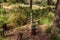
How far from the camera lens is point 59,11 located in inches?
243

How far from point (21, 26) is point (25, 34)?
3.06 ft

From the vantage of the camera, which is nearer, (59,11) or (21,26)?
(59,11)

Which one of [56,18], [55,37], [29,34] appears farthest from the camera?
[29,34]

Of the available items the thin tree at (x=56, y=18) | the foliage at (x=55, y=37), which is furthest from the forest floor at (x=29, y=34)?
the thin tree at (x=56, y=18)

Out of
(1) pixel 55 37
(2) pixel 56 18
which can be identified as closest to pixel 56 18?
(2) pixel 56 18

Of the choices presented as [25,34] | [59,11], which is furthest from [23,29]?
[59,11]

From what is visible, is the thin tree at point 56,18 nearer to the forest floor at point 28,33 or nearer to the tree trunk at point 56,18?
the tree trunk at point 56,18

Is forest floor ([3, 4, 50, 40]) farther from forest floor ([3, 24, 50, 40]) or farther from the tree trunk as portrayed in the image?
the tree trunk

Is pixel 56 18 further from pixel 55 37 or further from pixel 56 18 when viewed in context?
pixel 55 37

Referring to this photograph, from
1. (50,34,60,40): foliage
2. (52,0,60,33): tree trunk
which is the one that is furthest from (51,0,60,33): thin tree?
(50,34,60,40): foliage

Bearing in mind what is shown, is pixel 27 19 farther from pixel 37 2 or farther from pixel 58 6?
pixel 37 2

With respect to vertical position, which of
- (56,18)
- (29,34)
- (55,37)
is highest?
(56,18)

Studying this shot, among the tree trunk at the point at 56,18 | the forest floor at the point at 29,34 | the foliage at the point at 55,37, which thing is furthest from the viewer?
the forest floor at the point at 29,34

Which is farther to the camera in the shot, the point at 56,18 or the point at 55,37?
the point at 56,18
